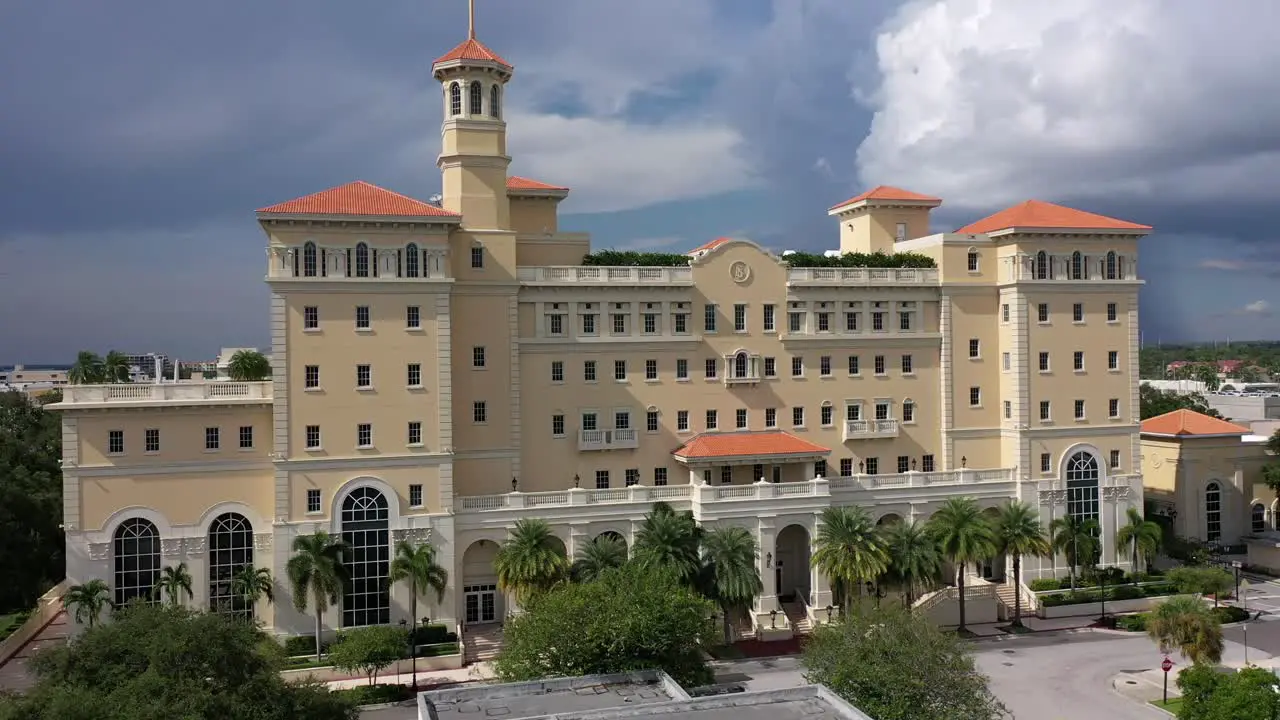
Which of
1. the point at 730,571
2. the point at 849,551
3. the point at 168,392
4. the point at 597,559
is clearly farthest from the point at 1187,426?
the point at 168,392

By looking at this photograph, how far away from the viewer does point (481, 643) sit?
51.8 meters

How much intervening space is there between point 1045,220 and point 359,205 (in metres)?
37.9

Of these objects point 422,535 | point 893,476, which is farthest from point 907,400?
point 422,535

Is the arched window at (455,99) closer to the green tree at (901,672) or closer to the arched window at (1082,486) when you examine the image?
the green tree at (901,672)

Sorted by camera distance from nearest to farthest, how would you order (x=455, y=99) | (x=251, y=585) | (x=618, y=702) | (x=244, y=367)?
(x=618, y=702)
(x=251, y=585)
(x=455, y=99)
(x=244, y=367)

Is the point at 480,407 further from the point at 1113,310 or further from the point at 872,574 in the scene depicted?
the point at 1113,310

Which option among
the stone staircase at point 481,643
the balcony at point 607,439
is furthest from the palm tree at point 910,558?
the stone staircase at point 481,643

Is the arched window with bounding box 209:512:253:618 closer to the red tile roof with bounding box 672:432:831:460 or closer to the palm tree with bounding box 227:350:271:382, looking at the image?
the red tile roof with bounding box 672:432:831:460

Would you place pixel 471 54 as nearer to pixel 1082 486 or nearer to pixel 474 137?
pixel 474 137

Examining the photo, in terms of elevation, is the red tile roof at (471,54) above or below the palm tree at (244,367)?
above

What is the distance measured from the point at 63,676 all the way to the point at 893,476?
41.6 metres

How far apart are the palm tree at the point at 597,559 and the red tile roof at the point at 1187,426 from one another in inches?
1551

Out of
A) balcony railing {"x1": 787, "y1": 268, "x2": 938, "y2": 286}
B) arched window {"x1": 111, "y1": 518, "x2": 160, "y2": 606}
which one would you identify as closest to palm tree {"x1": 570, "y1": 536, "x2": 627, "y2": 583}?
arched window {"x1": 111, "y1": 518, "x2": 160, "y2": 606}

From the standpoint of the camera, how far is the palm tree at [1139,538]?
60375mm
